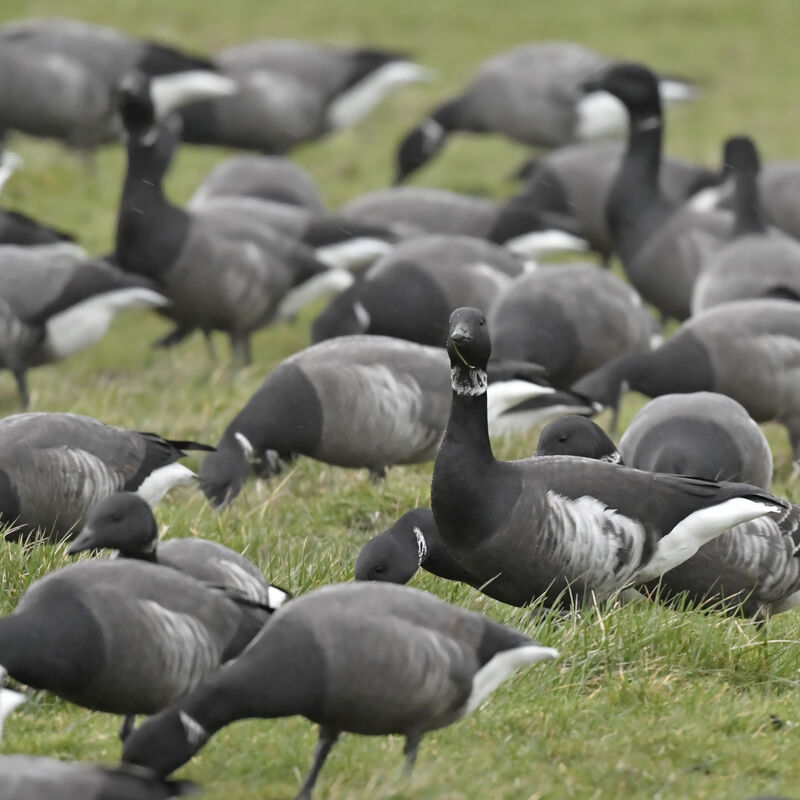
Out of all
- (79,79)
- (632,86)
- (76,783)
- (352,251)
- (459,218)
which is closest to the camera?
(76,783)

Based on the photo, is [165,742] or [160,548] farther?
[160,548]

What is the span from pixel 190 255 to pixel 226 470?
149 inches

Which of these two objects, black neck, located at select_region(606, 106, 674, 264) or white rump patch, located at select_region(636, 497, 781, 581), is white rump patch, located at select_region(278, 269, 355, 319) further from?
white rump patch, located at select_region(636, 497, 781, 581)

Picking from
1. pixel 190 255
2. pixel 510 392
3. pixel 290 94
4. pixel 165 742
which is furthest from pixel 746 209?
pixel 165 742

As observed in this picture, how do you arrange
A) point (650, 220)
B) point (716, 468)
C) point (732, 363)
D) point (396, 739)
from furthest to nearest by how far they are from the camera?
point (650, 220) < point (732, 363) < point (716, 468) < point (396, 739)

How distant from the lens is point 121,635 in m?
5.26

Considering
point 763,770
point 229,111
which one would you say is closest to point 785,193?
point 229,111

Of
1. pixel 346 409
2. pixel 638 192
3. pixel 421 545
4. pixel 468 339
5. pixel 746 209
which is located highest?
pixel 468 339

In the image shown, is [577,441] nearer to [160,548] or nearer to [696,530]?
[696,530]

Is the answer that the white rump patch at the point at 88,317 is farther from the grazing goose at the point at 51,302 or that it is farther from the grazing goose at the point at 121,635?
the grazing goose at the point at 121,635

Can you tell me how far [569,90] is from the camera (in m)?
18.3

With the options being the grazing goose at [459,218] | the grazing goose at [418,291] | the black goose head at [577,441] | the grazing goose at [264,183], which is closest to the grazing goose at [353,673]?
the black goose head at [577,441]

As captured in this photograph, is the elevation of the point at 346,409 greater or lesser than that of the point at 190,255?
greater

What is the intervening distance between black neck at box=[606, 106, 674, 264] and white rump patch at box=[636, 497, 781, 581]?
679cm
